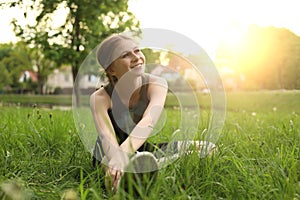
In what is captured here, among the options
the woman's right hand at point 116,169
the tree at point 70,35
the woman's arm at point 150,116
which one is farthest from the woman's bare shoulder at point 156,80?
the tree at point 70,35

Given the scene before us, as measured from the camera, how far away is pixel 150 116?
2.00 metres

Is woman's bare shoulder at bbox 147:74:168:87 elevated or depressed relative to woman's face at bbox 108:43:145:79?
depressed

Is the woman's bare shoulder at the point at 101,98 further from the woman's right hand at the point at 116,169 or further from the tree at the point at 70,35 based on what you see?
the tree at the point at 70,35

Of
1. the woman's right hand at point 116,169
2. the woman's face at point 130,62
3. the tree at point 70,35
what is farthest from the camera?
the tree at point 70,35

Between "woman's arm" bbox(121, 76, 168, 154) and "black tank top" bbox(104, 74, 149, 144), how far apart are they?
0.05 metres

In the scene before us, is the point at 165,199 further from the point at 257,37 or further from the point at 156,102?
the point at 257,37

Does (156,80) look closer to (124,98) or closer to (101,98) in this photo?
(124,98)

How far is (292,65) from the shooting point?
1277cm

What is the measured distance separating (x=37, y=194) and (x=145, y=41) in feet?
3.26

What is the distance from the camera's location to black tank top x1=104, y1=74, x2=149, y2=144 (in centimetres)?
225

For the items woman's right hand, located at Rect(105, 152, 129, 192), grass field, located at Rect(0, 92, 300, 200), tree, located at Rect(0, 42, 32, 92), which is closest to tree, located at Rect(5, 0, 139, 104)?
grass field, located at Rect(0, 92, 300, 200)

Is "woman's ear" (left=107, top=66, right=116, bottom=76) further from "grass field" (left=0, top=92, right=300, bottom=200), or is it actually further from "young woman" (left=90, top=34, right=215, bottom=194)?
"grass field" (left=0, top=92, right=300, bottom=200)

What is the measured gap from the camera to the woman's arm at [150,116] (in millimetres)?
1918

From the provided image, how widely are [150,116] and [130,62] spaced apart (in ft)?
1.05
